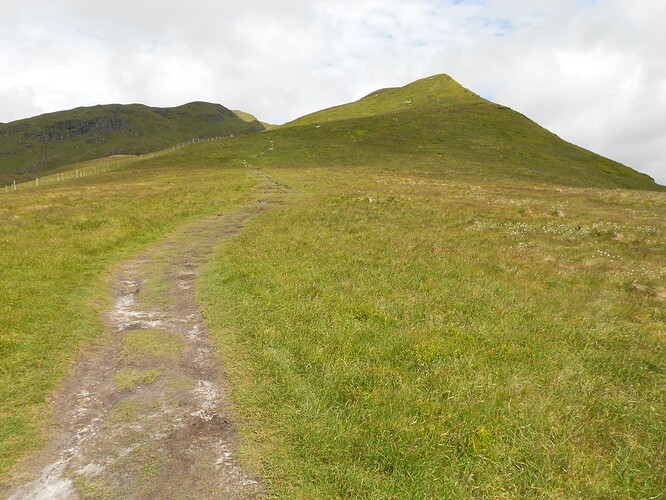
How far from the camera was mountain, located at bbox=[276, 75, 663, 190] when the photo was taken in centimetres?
7631

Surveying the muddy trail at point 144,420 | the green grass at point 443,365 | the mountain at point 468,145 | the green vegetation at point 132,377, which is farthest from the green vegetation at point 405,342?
the mountain at point 468,145

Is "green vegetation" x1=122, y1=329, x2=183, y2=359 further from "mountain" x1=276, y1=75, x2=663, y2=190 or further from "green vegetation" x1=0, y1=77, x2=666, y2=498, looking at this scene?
"mountain" x1=276, y1=75, x2=663, y2=190

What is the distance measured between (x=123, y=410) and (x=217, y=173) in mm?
53661

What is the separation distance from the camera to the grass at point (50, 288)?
792 cm

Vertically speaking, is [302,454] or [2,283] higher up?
[2,283]

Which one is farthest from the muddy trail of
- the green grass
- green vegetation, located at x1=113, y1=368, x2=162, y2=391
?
the green grass

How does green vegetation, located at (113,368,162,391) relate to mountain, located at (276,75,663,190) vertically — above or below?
below

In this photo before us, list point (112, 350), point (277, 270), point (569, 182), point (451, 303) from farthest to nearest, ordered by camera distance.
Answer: point (569, 182) < point (277, 270) < point (451, 303) < point (112, 350)

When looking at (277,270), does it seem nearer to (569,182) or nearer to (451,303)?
(451,303)

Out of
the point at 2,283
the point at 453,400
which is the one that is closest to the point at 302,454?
the point at 453,400

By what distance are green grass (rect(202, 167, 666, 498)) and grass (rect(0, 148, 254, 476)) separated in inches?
145

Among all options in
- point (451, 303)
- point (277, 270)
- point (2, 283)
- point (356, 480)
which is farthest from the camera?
point (277, 270)

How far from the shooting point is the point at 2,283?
44.5ft

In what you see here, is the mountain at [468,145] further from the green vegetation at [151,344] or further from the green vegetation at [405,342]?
the green vegetation at [151,344]
